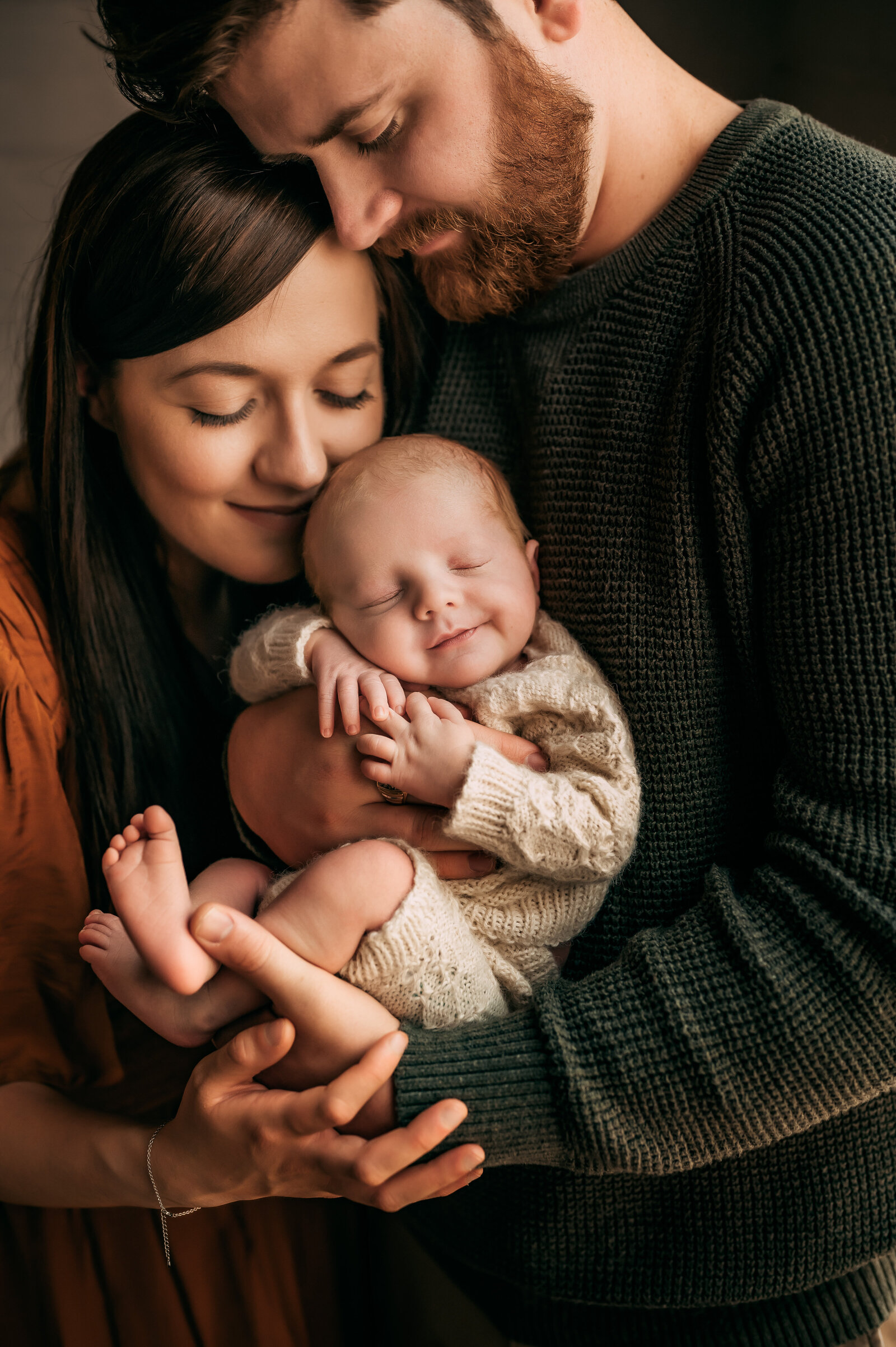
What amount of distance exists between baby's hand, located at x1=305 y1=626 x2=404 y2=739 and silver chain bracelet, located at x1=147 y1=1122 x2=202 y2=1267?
1.92 feet

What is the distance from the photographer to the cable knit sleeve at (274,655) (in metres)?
1.20

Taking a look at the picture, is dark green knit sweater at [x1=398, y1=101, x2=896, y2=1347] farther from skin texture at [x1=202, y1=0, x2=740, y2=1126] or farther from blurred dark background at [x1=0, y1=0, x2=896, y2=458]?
blurred dark background at [x1=0, y1=0, x2=896, y2=458]

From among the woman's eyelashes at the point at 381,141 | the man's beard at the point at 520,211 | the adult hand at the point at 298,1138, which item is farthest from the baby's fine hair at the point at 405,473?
the adult hand at the point at 298,1138

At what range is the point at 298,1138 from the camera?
0.97 metres

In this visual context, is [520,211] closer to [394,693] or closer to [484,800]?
[394,693]

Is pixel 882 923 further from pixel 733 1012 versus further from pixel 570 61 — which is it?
pixel 570 61

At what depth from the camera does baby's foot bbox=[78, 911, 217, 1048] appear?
3.43ft

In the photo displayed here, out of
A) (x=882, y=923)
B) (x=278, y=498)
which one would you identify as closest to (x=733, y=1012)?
(x=882, y=923)

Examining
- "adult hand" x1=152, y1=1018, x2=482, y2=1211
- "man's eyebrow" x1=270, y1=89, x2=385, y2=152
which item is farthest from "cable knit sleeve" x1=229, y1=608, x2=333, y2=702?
"man's eyebrow" x1=270, y1=89, x2=385, y2=152

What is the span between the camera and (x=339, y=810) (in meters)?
1.13

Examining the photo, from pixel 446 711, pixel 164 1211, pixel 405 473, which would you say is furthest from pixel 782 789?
pixel 164 1211

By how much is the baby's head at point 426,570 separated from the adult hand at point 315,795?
0.11 metres

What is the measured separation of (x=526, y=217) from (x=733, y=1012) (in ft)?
3.32

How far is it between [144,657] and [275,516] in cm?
34
